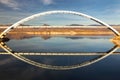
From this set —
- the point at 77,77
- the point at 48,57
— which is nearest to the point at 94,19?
the point at 48,57

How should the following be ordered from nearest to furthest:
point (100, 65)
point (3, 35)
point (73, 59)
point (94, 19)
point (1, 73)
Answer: point (1, 73), point (100, 65), point (73, 59), point (94, 19), point (3, 35)

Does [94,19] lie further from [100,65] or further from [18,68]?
[18,68]

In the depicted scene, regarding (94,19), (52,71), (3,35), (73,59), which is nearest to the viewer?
(52,71)

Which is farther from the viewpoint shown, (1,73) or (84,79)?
(1,73)

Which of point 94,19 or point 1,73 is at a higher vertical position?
point 94,19

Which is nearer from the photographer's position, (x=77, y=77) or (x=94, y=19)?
(x=77, y=77)

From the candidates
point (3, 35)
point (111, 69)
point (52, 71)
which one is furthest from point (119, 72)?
point (3, 35)

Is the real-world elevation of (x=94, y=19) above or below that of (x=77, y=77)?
above

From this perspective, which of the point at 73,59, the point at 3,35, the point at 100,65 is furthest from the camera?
the point at 3,35

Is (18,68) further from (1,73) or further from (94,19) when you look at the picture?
(94,19)
